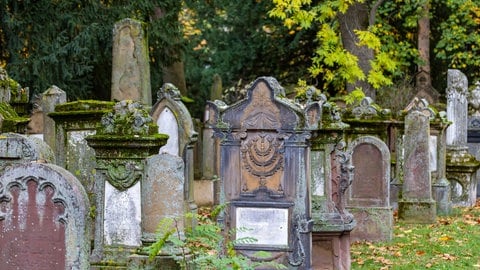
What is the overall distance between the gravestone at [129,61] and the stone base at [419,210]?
4.75 meters

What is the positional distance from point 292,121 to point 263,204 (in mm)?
956

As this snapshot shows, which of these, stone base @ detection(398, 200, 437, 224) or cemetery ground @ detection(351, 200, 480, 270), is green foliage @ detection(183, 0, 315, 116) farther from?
cemetery ground @ detection(351, 200, 480, 270)

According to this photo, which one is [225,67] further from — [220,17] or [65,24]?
[65,24]

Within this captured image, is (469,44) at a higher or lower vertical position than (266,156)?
higher

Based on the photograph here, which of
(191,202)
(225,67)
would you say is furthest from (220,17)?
(191,202)

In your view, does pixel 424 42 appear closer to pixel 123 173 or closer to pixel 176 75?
pixel 176 75

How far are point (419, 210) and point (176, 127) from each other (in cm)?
435

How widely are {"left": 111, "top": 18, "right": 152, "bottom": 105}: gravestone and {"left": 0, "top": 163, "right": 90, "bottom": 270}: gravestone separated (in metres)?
8.53

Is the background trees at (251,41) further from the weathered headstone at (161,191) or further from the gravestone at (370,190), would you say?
the weathered headstone at (161,191)

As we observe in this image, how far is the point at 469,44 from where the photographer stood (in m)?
30.4

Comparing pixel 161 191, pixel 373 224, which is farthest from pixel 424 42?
pixel 161 191

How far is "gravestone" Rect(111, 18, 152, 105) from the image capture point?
15875mm

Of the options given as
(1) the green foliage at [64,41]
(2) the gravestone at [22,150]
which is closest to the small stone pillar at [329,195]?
(2) the gravestone at [22,150]

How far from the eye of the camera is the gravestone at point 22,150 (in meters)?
7.75
